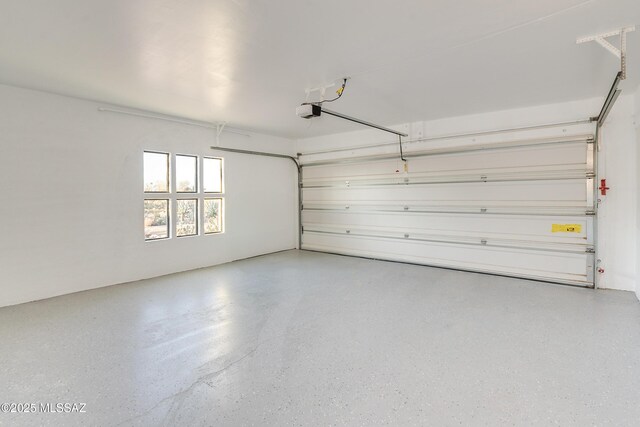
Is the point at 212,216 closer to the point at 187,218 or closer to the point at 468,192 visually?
the point at 187,218

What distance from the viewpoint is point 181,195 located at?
5.05 metres

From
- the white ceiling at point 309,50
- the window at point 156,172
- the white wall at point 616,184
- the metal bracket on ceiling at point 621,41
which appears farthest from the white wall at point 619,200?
the window at point 156,172

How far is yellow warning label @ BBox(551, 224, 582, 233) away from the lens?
415 centimetres

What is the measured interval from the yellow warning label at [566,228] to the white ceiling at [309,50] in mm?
1643

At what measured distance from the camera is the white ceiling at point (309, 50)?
207 cm

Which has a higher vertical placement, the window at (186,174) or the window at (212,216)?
the window at (186,174)

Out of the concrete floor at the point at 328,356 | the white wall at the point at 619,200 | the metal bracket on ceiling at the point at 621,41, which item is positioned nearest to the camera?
the concrete floor at the point at 328,356

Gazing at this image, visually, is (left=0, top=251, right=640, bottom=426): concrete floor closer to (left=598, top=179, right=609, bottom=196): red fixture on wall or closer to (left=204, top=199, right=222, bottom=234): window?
(left=598, top=179, right=609, bottom=196): red fixture on wall

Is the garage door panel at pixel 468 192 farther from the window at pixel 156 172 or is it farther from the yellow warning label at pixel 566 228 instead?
the window at pixel 156 172

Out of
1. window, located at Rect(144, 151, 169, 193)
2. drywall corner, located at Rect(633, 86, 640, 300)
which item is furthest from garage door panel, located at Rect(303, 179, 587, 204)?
window, located at Rect(144, 151, 169, 193)

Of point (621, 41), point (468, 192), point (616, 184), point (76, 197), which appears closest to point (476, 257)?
point (468, 192)

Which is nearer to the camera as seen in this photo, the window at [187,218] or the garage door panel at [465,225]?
the garage door panel at [465,225]

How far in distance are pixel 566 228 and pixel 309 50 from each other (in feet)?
13.3

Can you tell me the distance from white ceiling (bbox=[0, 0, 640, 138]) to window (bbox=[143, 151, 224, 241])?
3.45 ft
